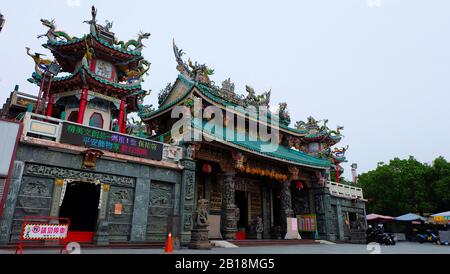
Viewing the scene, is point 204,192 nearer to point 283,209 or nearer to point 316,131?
point 283,209

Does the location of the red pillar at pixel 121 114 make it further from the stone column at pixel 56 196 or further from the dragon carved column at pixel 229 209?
the dragon carved column at pixel 229 209

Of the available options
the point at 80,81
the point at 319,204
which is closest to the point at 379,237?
the point at 319,204

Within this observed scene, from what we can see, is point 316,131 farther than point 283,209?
Yes

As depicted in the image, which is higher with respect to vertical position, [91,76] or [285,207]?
[91,76]

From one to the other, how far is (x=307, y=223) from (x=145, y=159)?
11.3 metres

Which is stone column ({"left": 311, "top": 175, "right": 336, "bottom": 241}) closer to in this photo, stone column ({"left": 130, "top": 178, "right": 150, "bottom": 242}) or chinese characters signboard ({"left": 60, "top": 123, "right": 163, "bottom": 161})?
chinese characters signboard ({"left": 60, "top": 123, "right": 163, "bottom": 161})

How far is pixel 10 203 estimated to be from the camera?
361 inches

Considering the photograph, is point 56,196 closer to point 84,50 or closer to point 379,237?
point 84,50


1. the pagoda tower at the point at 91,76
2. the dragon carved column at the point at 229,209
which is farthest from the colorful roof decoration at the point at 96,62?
the dragon carved column at the point at 229,209

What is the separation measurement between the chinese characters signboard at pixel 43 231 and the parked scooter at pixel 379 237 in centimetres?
1662

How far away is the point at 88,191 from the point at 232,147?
7.00 m
